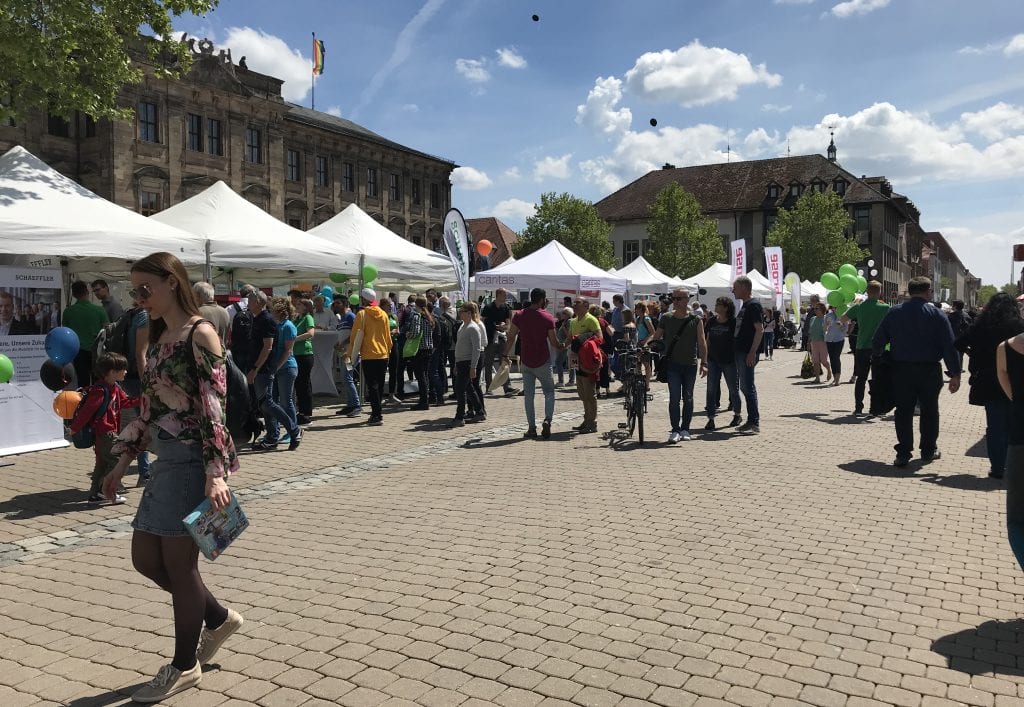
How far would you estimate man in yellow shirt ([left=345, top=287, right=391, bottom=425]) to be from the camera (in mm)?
11203

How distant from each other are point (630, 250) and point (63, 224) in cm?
7292

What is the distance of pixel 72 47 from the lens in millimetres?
13680

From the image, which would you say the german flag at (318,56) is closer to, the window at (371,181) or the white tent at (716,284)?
the window at (371,181)

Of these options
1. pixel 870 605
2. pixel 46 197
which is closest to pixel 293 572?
pixel 870 605

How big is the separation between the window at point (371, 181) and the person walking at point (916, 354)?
49.9m

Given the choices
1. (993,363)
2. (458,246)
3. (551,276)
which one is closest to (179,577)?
(993,363)

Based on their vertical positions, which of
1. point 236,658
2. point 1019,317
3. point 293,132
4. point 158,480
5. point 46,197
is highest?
point 293,132

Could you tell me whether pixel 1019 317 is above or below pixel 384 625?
above

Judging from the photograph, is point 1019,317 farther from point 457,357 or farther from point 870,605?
point 457,357

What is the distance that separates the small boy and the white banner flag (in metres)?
10.1

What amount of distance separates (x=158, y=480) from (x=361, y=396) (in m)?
10.7

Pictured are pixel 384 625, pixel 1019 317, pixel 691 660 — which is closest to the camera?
pixel 691 660

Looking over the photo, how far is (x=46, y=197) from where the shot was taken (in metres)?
10.3

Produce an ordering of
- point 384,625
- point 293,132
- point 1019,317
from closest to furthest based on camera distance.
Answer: point 384,625 < point 1019,317 < point 293,132
